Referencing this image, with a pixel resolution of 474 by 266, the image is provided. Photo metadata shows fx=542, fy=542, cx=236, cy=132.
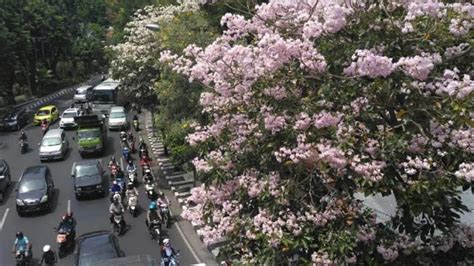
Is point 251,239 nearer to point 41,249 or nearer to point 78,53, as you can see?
point 41,249

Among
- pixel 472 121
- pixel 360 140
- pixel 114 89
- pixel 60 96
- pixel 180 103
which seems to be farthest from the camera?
pixel 60 96

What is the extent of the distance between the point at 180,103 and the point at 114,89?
2363 centimetres

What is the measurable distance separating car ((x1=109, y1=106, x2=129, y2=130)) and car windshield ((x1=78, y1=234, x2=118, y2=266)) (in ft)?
75.3

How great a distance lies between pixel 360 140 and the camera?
248 inches

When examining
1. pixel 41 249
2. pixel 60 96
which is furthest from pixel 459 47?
pixel 60 96

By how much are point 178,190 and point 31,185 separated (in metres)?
6.29

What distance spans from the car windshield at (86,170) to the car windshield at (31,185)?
1814 millimetres

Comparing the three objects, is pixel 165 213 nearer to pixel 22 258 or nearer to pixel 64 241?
pixel 64 241

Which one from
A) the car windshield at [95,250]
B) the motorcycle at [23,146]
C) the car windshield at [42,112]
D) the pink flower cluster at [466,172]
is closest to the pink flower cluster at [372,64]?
the pink flower cluster at [466,172]

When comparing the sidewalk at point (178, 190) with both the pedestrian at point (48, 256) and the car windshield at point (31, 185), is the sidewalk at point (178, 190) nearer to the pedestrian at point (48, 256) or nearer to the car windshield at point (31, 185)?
the pedestrian at point (48, 256)

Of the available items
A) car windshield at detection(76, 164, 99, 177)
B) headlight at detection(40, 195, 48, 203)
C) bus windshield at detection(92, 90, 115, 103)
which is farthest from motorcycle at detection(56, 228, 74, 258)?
bus windshield at detection(92, 90, 115, 103)

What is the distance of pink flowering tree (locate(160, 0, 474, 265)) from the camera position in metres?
6.09

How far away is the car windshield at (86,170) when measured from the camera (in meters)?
24.5

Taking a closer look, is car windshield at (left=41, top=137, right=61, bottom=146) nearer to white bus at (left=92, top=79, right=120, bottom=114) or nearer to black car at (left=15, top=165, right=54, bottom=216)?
black car at (left=15, top=165, right=54, bottom=216)
